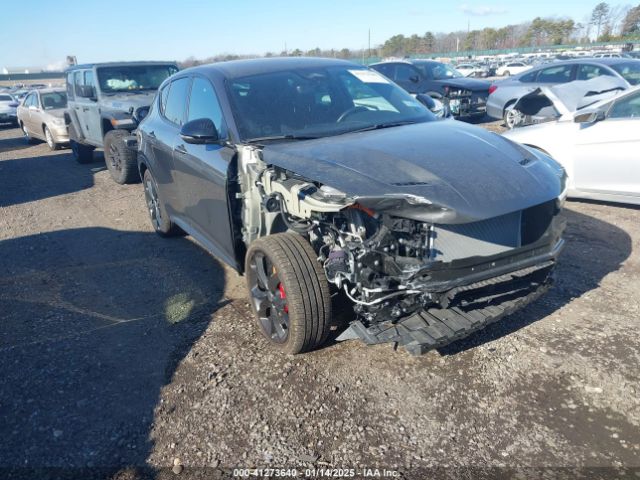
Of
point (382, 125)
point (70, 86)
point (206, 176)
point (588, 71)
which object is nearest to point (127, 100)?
point (70, 86)

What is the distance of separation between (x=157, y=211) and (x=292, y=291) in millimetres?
3316

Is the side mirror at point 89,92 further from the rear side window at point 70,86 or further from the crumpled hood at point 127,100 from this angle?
the rear side window at point 70,86

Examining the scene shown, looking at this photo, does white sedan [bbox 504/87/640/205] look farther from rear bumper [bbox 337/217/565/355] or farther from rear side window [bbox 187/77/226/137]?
rear side window [bbox 187/77/226/137]

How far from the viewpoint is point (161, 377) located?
10.4 feet

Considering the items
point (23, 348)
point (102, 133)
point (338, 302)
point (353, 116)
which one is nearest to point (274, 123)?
point (353, 116)

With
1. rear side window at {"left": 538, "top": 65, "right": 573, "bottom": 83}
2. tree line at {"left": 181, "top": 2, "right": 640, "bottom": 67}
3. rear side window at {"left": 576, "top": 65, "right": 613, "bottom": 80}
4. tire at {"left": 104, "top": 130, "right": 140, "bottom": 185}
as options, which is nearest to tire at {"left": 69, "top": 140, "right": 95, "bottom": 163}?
tire at {"left": 104, "top": 130, "right": 140, "bottom": 185}

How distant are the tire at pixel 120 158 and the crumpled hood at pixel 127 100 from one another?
1.47ft

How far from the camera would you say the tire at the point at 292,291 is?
295 centimetres

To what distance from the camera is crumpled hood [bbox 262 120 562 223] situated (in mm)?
2590

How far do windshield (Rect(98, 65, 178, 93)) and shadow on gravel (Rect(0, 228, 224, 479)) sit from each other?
4601 mm

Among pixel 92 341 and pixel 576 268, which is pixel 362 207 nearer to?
→ pixel 92 341

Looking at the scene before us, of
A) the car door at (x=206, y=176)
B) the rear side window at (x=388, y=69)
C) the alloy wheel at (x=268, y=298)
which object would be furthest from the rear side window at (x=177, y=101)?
the rear side window at (x=388, y=69)

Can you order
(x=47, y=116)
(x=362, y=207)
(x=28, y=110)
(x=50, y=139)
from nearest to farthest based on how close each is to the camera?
(x=362, y=207)
(x=47, y=116)
(x=50, y=139)
(x=28, y=110)

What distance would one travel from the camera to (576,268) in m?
4.38
